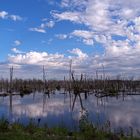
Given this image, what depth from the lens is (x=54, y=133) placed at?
1430 centimetres

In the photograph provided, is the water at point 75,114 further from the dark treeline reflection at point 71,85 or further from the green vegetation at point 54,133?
the dark treeline reflection at point 71,85

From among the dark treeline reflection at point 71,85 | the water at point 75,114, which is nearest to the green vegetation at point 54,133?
the water at point 75,114

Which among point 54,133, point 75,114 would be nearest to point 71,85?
point 75,114

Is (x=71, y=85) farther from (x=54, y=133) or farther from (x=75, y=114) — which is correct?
(x=54, y=133)

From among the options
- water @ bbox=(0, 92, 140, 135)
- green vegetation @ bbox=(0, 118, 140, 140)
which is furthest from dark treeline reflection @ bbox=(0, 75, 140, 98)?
green vegetation @ bbox=(0, 118, 140, 140)

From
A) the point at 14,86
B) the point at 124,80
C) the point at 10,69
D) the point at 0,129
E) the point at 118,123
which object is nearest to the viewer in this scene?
the point at 0,129

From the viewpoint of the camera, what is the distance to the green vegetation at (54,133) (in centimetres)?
1291

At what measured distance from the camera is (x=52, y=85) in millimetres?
76250

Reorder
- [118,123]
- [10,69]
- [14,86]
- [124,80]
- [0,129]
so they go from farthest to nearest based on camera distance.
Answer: [124,80], [14,86], [10,69], [118,123], [0,129]

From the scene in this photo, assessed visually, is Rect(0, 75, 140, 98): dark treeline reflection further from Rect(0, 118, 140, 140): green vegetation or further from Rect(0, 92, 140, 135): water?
Answer: Rect(0, 118, 140, 140): green vegetation

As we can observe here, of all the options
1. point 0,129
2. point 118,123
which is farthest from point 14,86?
point 0,129

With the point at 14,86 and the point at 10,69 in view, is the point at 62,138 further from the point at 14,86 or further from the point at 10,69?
the point at 14,86

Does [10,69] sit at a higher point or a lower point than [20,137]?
higher

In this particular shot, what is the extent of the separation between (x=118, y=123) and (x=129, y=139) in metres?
9.78
